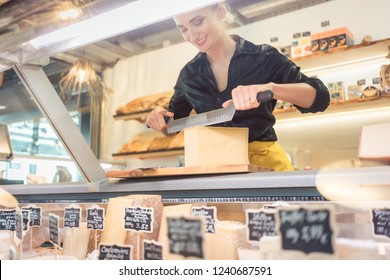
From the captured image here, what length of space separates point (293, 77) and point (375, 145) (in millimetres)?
789

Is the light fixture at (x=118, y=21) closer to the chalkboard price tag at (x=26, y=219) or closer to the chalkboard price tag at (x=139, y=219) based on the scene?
the chalkboard price tag at (x=139, y=219)

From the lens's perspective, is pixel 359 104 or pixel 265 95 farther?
pixel 359 104

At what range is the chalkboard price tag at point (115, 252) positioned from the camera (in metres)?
1.23

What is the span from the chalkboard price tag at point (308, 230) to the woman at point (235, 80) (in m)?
0.71

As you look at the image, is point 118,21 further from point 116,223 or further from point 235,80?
point 235,80

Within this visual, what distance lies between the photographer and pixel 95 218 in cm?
137

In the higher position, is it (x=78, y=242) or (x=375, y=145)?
(x=375, y=145)

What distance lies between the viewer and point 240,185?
114 cm

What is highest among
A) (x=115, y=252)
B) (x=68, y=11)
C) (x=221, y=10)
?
(x=221, y=10)

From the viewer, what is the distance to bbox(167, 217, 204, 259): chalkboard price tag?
110 cm

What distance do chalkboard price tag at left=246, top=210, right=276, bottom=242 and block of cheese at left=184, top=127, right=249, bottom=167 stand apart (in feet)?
0.95

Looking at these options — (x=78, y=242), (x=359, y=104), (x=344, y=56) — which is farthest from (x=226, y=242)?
(x=344, y=56)
